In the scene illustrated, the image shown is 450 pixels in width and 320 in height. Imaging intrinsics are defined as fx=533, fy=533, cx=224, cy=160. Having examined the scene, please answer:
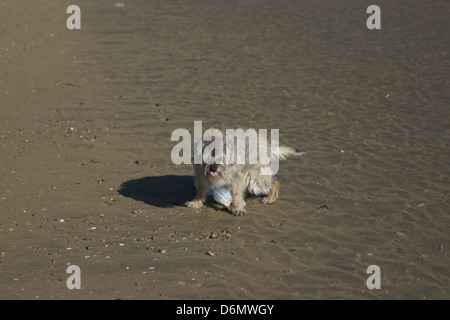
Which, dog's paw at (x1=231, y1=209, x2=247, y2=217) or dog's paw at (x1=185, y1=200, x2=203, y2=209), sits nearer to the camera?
dog's paw at (x1=231, y1=209, x2=247, y2=217)

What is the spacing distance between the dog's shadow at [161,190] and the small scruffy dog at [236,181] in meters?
0.34

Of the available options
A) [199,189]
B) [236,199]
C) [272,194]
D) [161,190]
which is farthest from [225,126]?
[236,199]

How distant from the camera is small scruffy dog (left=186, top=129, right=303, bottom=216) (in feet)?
21.6

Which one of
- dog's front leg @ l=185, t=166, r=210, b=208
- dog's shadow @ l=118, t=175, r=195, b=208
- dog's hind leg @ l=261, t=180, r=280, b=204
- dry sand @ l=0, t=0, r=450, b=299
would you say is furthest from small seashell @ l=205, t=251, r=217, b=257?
dog's hind leg @ l=261, t=180, r=280, b=204

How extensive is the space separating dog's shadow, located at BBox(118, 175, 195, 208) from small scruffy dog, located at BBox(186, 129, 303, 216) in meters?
0.34

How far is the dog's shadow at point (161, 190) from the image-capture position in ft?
23.4

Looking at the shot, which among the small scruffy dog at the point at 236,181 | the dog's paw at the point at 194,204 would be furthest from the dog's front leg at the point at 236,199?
the dog's paw at the point at 194,204

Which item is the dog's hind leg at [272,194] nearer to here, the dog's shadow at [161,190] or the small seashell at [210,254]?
the dog's shadow at [161,190]

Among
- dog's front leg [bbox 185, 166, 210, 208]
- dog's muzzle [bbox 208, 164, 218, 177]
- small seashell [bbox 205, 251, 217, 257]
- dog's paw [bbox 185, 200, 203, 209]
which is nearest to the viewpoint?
small seashell [bbox 205, 251, 217, 257]

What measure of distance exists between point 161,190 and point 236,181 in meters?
1.22

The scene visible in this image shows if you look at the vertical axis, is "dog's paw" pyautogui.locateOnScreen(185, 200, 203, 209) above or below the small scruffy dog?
below

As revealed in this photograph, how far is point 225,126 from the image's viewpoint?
32.9 feet

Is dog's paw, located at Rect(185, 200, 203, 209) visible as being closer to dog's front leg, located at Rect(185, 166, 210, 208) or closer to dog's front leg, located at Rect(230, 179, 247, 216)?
dog's front leg, located at Rect(185, 166, 210, 208)

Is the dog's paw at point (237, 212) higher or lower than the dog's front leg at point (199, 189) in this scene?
lower
